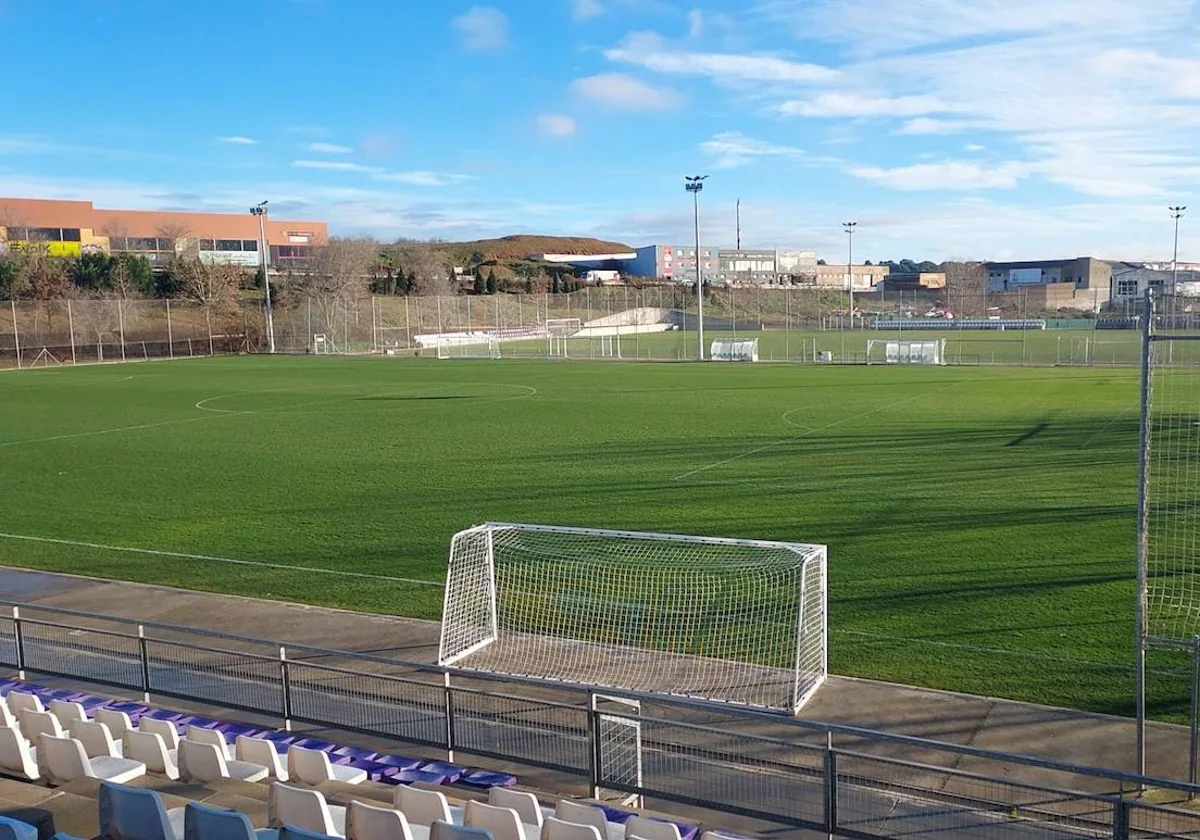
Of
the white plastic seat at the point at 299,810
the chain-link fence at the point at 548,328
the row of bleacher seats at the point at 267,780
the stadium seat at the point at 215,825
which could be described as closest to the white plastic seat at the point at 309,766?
the row of bleacher seats at the point at 267,780

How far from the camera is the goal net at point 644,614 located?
10.8 m

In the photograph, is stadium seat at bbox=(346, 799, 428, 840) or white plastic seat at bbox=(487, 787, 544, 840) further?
white plastic seat at bbox=(487, 787, 544, 840)

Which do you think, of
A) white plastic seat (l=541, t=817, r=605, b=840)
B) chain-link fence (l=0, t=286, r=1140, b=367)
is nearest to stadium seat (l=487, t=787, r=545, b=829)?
white plastic seat (l=541, t=817, r=605, b=840)

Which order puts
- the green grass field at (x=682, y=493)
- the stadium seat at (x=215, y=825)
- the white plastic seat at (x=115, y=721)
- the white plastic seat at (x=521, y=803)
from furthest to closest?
the green grass field at (x=682, y=493)
the white plastic seat at (x=115, y=721)
the white plastic seat at (x=521, y=803)
the stadium seat at (x=215, y=825)

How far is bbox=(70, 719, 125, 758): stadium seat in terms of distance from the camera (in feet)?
25.3

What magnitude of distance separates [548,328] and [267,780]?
71973 mm

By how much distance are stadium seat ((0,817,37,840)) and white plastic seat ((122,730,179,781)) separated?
2430mm

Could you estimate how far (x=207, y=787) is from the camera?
6914 mm

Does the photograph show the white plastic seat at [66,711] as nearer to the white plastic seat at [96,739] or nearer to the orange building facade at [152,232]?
the white plastic seat at [96,739]

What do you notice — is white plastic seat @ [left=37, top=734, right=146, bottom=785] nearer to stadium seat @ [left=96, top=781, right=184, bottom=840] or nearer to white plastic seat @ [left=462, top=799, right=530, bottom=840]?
stadium seat @ [left=96, top=781, right=184, bottom=840]

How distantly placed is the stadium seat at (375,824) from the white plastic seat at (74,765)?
2.44 metres

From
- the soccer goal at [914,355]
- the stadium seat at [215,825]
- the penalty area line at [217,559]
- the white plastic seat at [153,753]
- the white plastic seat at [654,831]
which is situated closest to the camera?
the stadium seat at [215,825]

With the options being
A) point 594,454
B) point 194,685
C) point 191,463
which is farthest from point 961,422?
point 194,685

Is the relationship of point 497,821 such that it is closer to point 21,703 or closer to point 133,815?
point 133,815
